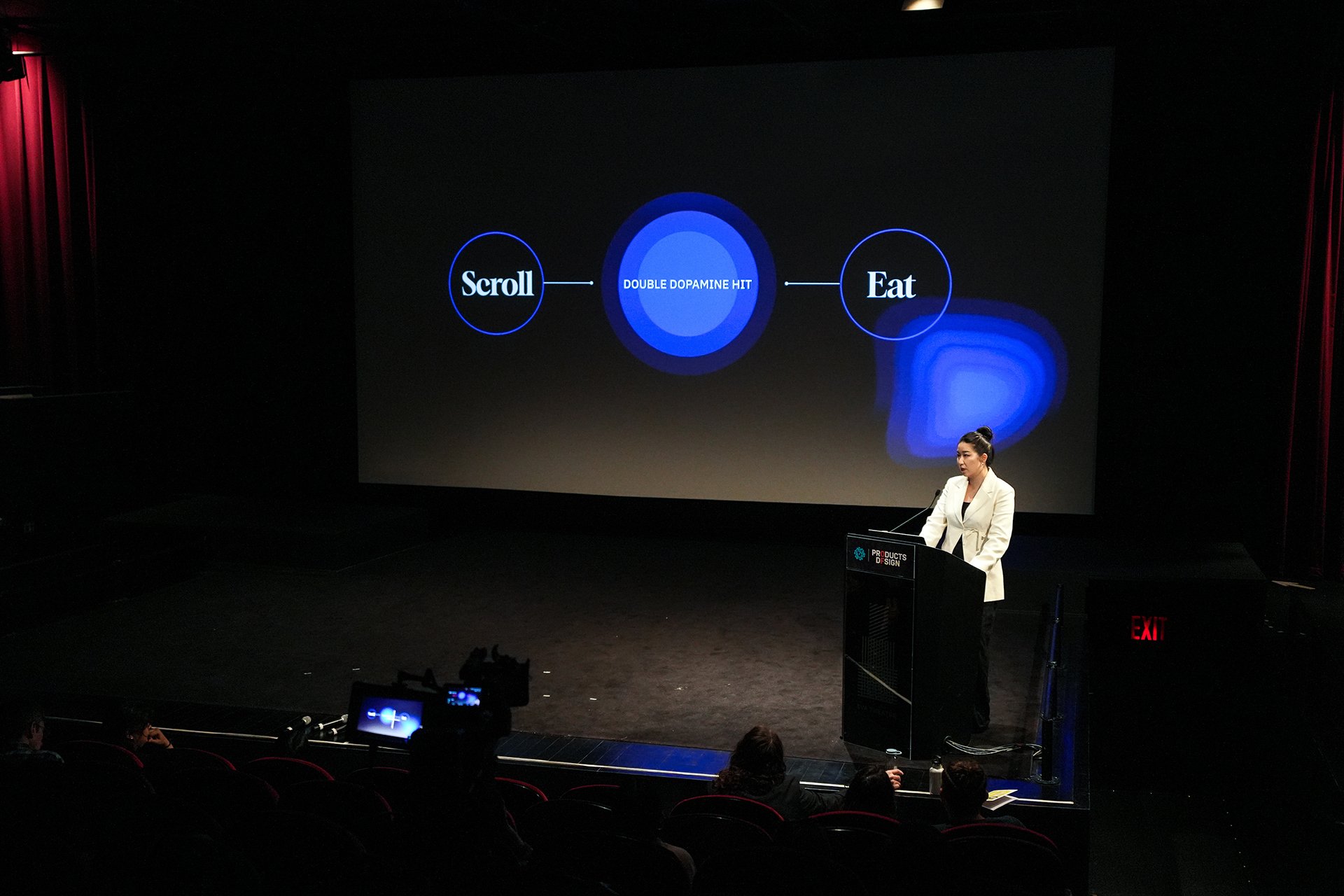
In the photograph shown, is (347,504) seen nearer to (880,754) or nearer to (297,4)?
(297,4)

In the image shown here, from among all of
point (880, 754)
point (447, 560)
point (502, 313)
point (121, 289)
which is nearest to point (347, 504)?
point (447, 560)

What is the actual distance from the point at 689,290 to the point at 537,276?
1.35m

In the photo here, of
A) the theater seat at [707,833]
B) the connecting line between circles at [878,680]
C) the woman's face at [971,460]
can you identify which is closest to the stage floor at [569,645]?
the connecting line between circles at [878,680]

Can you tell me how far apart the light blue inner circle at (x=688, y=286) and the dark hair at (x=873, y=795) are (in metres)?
5.92

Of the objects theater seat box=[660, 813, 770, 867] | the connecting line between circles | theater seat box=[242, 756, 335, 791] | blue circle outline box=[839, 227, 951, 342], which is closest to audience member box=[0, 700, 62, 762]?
theater seat box=[242, 756, 335, 791]

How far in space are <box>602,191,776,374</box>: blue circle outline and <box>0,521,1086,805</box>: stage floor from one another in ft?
5.15

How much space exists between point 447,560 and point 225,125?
4.68 metres

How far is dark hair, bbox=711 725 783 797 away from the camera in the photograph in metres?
3.59

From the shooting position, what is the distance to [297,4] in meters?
8.50

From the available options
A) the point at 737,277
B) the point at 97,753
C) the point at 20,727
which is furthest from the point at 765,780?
the point at 737,277

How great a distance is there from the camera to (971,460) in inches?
200

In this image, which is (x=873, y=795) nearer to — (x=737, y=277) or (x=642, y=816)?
Answer: (x=642, y=816)

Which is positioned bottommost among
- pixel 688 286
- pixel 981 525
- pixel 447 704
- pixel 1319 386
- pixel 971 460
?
pixel 447 704

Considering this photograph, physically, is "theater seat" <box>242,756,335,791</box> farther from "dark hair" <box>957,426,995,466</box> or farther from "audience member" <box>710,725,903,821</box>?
"dark hair" <box>957,426,995,466</box>
